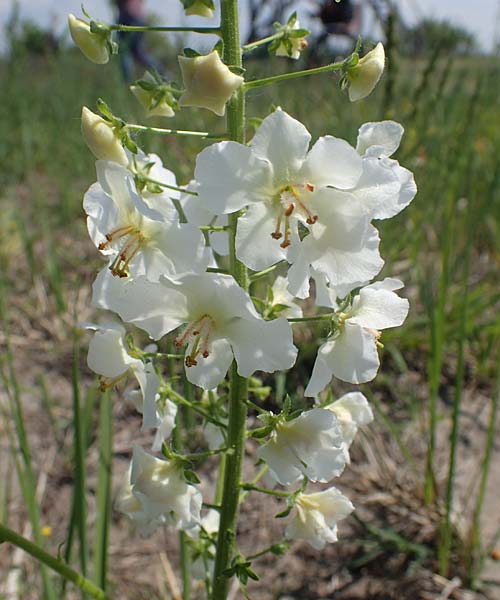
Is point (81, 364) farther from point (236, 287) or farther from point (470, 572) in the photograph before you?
point (236, 287)

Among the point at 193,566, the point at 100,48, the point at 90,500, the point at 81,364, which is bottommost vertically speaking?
the point at 90,500

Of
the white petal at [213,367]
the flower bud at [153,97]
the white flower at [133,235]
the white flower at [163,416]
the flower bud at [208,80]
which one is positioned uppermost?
the flower bud at [208,80]

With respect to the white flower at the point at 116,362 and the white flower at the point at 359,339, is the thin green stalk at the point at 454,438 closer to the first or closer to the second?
the white flower at the point at 359,339

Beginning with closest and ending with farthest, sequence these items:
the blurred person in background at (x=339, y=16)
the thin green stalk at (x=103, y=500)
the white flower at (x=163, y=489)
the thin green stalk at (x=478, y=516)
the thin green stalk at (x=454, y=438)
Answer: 1. the white flower at (x=163, y=489)
2. the thin green stalk at (x=103, y=500)
3. the thin green stalk at (x=454, y=438)
4. the thin green stalk at (x=478, y=516)
5. the blurred person in background at (x=339, y=16)

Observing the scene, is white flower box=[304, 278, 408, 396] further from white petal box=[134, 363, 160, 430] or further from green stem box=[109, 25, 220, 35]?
green stem box=[109, 25, 220, 35]

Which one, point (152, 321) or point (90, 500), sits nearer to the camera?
point (152, 321)

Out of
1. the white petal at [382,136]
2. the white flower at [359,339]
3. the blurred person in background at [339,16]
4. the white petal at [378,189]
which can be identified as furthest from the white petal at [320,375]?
the blurred person in background at [339,16]

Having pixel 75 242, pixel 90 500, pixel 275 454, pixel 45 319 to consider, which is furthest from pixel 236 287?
pixel 75 242
